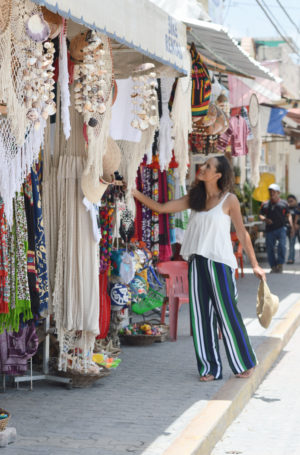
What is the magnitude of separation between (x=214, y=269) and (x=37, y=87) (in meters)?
2.77

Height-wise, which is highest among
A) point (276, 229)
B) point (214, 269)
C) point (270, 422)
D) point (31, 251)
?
point (31, 251)

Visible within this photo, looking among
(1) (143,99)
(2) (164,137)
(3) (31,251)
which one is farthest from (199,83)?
(3) (31,251)

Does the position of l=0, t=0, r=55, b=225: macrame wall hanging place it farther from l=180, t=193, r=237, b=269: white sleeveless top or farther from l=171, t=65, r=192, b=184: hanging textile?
l=180, t=193, r=237, b=269: white sleeveless top

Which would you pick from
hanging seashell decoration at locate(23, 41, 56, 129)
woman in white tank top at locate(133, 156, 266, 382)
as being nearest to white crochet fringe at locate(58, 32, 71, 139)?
hanging seashell decoration at locate(23, 41, 56, 129)

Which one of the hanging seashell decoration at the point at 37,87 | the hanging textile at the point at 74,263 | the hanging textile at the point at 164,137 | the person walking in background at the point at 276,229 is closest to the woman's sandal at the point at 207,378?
the hanging textile at the point at 74,263

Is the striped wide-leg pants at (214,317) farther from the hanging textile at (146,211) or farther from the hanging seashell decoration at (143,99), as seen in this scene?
the hanging textile at (146,211)

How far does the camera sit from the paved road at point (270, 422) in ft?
16.9

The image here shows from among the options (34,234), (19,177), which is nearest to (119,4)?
(19,177)

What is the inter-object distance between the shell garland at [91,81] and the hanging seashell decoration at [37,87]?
0.87 meters

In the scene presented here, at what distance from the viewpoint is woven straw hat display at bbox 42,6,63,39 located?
4.56 m

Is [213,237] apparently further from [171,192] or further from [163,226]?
[171,192]

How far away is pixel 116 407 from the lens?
18.3ft

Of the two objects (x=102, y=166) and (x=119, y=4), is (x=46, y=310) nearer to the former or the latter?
(x=102, y=166)

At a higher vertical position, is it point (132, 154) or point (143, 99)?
point (143, 99)
